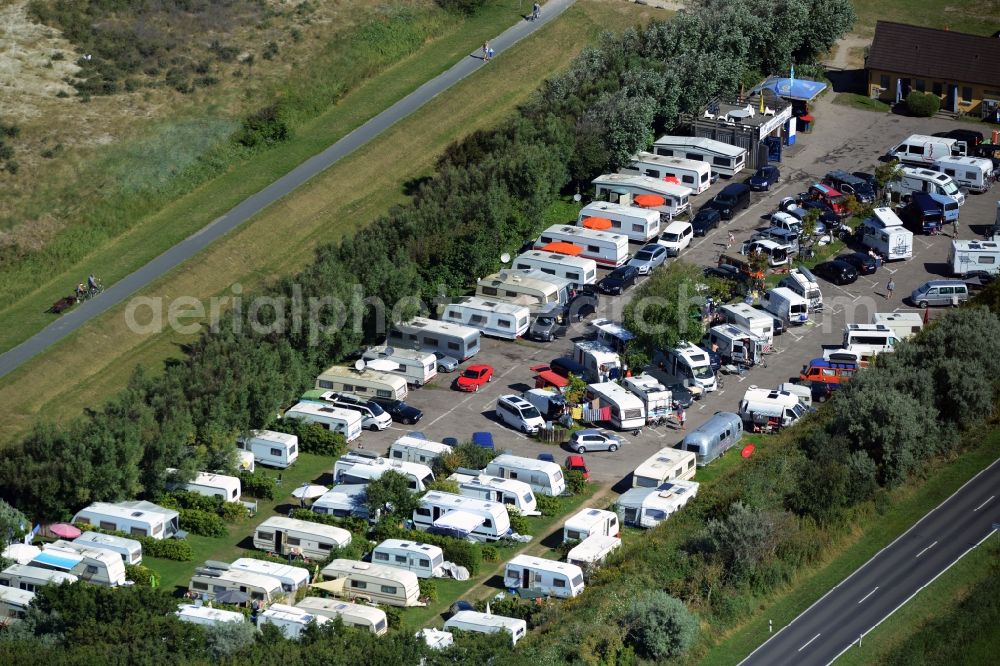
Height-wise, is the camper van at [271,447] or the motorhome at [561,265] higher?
the motorhome at [561,265]

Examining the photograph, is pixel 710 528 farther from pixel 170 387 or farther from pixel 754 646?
pixel 170 387

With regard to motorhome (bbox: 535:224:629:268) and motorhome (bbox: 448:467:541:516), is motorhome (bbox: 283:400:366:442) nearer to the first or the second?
motorhome (bbox: 448:467:541:516)

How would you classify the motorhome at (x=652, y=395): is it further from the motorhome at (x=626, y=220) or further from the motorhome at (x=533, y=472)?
the motorhome at (x=626, y=220)

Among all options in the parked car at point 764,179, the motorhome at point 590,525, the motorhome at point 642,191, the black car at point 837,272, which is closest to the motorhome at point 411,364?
the motorhome at point 590,525

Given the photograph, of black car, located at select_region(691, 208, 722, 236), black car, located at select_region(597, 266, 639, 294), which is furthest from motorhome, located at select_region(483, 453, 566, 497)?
black car, located at select_region(691, 208, 722, 236)

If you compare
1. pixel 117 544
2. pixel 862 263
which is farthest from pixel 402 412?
pixel 862 263
